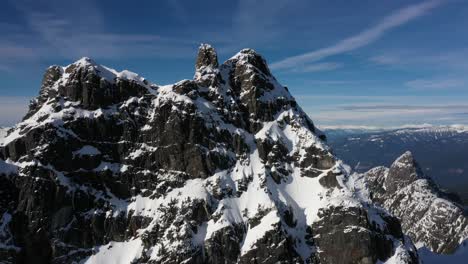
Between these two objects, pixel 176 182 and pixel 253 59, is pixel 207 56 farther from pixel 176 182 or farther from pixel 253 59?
pixel 176 182

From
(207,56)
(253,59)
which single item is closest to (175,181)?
(207,56)

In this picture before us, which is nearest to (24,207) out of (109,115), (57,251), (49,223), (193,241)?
(49,223)

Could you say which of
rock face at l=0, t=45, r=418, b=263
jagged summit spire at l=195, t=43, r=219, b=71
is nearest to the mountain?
rock face at l=0, t=45, r=418, b=263

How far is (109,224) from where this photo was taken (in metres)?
154

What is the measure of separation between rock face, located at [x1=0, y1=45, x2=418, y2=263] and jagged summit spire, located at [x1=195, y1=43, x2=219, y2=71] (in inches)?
28.0

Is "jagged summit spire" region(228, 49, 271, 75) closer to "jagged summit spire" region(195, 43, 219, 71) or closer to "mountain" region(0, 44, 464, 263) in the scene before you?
"mountain" region(0, 44, 464, 263)

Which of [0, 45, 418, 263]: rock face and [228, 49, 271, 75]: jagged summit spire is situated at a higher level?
[228, 49, 271, 75]: jagged summit spire

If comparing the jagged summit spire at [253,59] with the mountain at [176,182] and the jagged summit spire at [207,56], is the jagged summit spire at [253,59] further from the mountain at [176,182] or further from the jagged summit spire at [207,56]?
the jagged summit spire at [207,56]

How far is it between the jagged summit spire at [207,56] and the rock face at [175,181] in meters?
0.71

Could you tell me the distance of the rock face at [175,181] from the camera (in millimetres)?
146125

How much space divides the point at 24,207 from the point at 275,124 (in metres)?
109

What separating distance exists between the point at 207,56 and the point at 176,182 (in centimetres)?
6337

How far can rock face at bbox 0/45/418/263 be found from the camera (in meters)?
146

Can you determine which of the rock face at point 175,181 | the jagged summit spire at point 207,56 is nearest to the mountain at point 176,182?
the rock face at point 175,181
